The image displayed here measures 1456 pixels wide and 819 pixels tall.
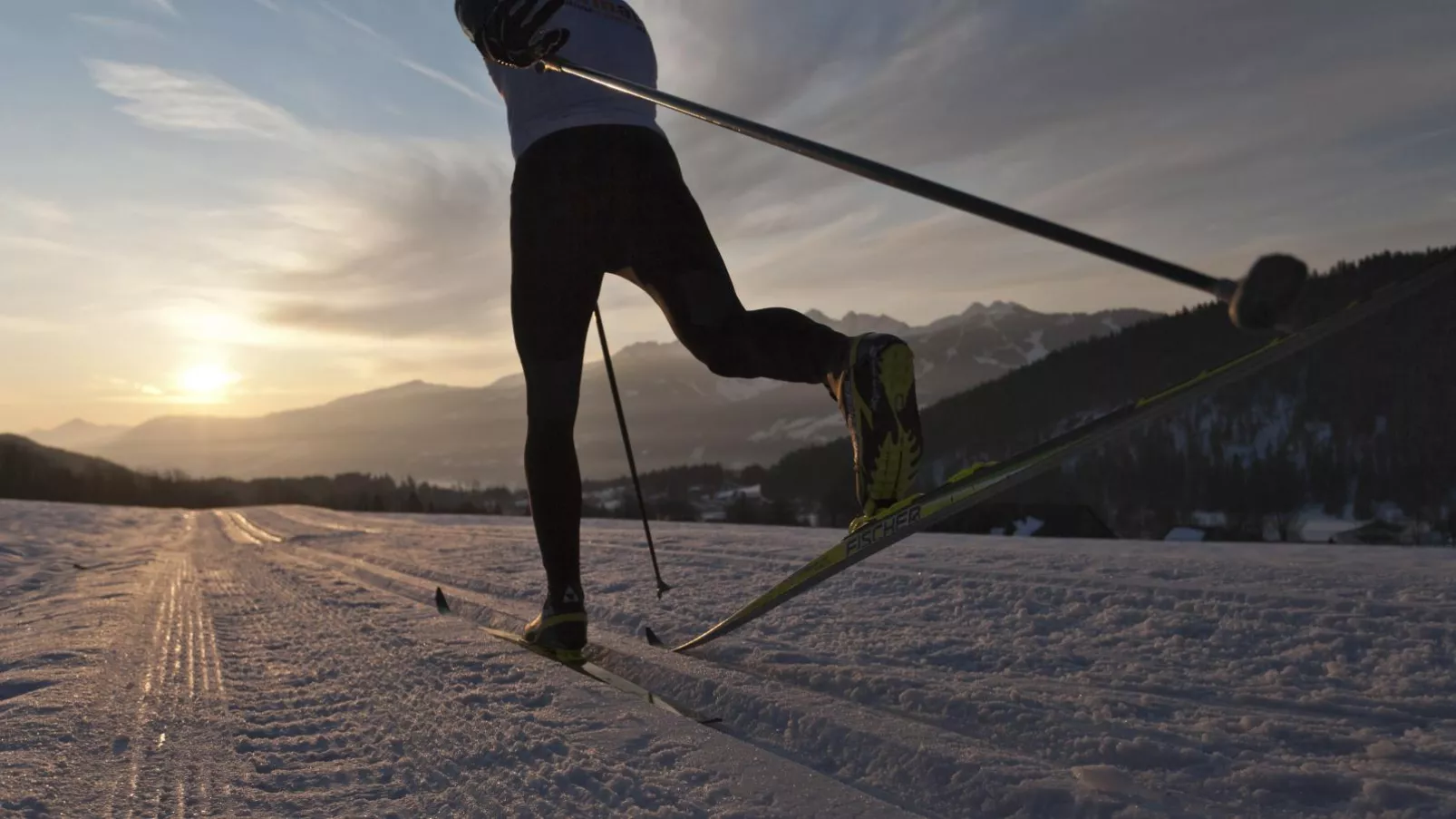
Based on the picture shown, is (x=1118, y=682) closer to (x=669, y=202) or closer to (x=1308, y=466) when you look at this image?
(x=669, y=202)

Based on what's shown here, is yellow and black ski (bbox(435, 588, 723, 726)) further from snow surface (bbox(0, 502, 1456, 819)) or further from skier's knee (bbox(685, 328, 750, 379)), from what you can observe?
skier's knee (bbox(685, 328, 750, 379))

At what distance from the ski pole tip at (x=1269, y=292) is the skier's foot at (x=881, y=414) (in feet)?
2.46

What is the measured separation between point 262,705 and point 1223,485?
69.6m

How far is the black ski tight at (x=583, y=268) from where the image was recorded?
2.29 meters

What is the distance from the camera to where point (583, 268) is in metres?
2.41

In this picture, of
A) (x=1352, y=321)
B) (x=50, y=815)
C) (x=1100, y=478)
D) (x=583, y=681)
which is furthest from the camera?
(x=1100, y=478)

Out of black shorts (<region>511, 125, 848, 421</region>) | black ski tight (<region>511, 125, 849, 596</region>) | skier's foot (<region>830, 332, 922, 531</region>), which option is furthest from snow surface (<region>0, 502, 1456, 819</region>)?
black shorts (<region>511, 125, 848, 421</region>)

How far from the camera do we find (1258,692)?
5.54 feet

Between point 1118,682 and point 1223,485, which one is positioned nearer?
point 1118,682

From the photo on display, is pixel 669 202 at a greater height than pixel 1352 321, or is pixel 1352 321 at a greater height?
pixel 669 202

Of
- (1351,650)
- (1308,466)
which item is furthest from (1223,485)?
(1351,650)

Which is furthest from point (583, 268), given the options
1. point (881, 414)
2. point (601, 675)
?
point (601, 675)

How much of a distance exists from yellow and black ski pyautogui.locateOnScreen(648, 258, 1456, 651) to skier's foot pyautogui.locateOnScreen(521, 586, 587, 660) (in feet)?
1.77

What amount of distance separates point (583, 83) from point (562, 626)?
163 centimetres
